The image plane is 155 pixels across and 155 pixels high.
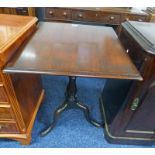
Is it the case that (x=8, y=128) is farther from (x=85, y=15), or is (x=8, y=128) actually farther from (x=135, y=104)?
(x=85, y=15)

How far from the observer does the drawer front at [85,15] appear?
172cm

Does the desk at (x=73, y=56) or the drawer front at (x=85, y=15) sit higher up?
the desk at (x=73, y=56)

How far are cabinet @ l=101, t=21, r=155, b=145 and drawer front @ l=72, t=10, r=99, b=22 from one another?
0.74m

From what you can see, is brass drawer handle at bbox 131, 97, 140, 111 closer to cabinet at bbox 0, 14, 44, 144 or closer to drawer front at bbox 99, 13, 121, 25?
cabinet at bbox 0, 14, 44, 144

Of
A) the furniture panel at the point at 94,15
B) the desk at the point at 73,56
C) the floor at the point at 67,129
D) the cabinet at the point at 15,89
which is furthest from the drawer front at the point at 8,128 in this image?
the furniture panel at the point at 94,15

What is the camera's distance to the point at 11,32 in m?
A: 0.84

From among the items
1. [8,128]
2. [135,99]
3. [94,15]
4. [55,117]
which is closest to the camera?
[135,99]

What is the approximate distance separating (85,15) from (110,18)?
0.28 metres

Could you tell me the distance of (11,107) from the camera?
0.91 meters

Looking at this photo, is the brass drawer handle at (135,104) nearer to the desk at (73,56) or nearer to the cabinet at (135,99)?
the cabinet at (135,99)

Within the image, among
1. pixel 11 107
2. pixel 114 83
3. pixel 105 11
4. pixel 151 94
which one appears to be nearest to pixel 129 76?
pixel 151 94

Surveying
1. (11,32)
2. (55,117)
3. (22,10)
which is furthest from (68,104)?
(22,10)

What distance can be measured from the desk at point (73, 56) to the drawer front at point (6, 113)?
36 centimetres

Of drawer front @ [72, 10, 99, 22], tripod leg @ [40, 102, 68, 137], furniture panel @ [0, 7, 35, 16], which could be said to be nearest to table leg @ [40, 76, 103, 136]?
tripod leg @ [40, 102, 68, 137]
